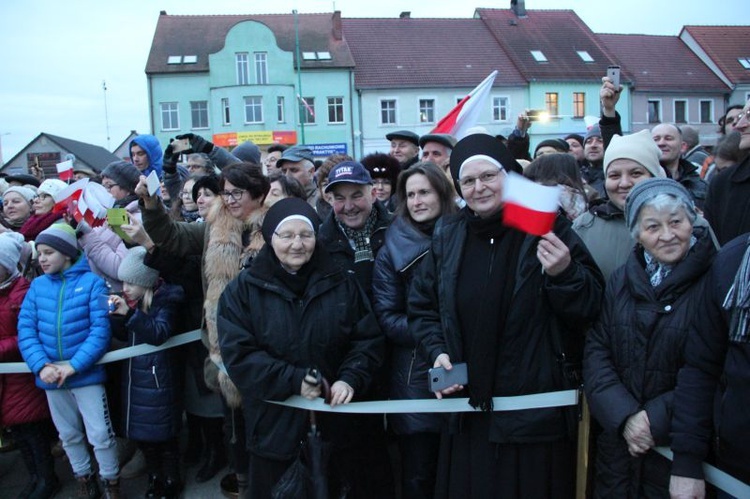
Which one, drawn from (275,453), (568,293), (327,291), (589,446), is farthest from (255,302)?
(589,446)

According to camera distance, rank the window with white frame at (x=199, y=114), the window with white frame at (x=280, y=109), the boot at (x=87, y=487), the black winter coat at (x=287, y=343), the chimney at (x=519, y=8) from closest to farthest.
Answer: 1. the black winter coat at (x=287, y=343)
2. the boot at (x=87, y=487)
3. the window with white frame at (x=280, y=109)
4. the window with white frame at (x=199, y=114)
5. the chimney at (x=519, y=8)

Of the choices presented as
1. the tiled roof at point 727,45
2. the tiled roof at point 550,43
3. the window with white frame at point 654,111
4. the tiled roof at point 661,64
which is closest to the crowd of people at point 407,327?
the tiled roof at point 550,43

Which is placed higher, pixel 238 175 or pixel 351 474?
pixel 238 175

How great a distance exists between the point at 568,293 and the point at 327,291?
1.38m

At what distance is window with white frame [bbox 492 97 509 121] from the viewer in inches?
1567

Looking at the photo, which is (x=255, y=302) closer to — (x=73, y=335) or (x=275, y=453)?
(x=275, y=453)

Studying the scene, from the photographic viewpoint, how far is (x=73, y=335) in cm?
429

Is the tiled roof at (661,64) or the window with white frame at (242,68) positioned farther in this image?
the tiled roof at (661,64)

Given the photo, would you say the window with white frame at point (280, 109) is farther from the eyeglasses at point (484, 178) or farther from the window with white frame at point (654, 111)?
the eyeglasses at point (484, 178)

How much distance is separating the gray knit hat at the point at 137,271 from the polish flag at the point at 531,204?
294 cm

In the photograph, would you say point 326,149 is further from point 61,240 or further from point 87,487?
point 87,487

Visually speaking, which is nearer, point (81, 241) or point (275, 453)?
point (275, 453)

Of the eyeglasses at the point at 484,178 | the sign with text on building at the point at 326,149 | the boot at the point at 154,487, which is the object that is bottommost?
the boot at the point at 154,487

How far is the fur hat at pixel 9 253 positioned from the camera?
14.9ft
